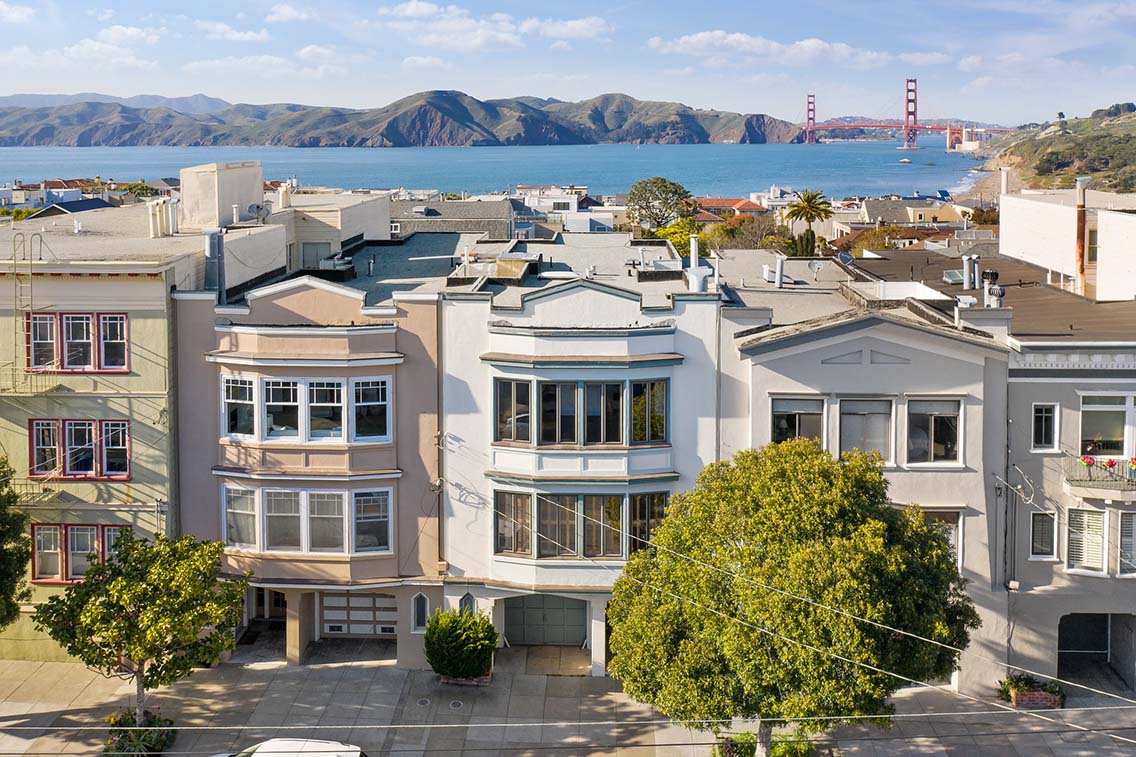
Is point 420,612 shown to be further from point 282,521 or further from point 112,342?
point 112,342

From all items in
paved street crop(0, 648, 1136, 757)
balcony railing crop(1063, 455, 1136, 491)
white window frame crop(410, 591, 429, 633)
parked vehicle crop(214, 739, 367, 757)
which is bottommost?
paved street crop(0, 648, 1136, 757)

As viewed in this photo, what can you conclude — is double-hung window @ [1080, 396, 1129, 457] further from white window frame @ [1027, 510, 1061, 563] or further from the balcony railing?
white window frame @ [1027, 510, 1061, 563]

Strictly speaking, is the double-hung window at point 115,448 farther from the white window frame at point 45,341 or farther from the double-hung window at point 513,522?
the double-hung window at point 513,522

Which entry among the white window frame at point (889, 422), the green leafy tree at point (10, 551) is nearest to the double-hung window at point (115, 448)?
the green leafy tree at point (10, 551)

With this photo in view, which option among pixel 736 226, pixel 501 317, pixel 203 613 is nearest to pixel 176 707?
pixel 203 613

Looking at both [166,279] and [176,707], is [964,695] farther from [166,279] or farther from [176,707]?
[166,279]

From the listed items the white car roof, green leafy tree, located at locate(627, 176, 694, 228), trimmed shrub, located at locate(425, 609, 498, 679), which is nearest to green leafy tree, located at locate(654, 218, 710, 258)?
green leafy tree, located at locate(627, 176, 694, 228)
